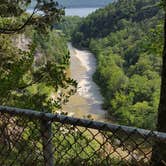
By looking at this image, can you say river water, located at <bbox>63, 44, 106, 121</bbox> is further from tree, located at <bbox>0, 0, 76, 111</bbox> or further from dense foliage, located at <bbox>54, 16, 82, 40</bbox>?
tree, located at <bbox>0, 0, 76, 111</bbox>

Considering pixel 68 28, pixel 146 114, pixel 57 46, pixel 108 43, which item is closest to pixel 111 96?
pixel 146 114

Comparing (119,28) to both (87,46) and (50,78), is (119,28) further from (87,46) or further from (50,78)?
(50,78)

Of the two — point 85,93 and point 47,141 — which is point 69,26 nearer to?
point 85,93

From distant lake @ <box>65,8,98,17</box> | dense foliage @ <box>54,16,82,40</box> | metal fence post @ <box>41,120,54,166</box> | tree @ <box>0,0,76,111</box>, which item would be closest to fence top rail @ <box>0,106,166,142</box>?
metal fence post @ <box>41,120,54,166</box>

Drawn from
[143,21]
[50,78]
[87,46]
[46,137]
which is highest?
[46,137]

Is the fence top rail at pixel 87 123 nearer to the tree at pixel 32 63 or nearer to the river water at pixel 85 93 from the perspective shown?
the tree at pixel 32 63

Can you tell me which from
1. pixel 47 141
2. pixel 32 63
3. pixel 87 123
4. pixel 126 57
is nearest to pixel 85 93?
pixel 126 57

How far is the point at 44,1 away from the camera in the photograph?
880 centimetres

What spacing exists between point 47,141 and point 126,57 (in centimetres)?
6954

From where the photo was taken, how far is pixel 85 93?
52.8 metres

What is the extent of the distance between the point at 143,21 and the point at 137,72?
74.8ft

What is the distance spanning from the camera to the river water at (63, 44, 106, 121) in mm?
44375

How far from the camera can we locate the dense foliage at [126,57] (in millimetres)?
43719

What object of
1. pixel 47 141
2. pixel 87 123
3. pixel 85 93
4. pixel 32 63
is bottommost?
pixel 85 93
